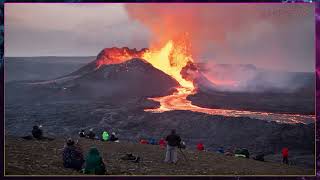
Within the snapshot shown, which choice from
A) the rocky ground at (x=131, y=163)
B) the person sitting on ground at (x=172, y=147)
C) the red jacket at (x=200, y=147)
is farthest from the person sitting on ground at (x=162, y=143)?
the red jacket at (x=200, y=147)

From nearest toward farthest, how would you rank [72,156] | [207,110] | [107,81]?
[72,156]
[107,81]
[207,110]

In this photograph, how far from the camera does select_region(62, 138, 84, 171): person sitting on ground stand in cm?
1488

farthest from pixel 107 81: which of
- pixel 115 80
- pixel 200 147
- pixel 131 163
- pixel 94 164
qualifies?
pixel 200 147

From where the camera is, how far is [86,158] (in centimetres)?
1523

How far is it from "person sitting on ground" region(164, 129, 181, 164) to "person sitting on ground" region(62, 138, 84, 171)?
2238mm

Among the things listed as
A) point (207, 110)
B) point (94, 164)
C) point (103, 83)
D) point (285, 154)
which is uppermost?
point (103, 83)

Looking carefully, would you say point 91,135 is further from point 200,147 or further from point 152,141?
point 200,147

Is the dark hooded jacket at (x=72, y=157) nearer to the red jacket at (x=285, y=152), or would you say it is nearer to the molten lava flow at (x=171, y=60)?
the molten lava flow at (x=171, y=60)

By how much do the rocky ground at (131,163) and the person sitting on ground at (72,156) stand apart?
0.17m

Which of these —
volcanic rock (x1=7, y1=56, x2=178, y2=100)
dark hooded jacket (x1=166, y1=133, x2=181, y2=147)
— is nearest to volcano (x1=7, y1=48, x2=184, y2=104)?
volcanic rock (x1=7, y1=56, x2=178, y2=100)

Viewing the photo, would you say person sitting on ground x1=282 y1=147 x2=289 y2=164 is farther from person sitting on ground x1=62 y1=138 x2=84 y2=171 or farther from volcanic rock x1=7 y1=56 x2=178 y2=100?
person sitting on ground x1=62 y1=138 x2=84 y2=171

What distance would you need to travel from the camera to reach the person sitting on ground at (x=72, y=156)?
14875mm

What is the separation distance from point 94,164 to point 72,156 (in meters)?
0.58

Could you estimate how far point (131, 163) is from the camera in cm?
1566
